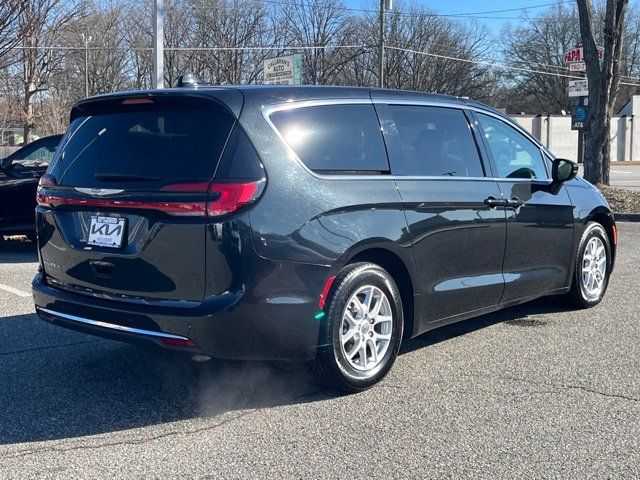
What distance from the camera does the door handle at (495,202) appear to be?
5.26 meters

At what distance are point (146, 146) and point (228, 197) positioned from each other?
2.31ft

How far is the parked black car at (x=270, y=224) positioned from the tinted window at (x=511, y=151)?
0.35 meters

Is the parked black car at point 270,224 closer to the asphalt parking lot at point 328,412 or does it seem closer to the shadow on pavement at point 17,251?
the asphalt parking lot at point 328,412

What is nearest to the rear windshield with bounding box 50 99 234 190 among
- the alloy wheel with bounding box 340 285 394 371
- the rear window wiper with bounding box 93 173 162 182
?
the rear window wiper with bounding box 93 173 162 182

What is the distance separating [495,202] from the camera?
5.32 m

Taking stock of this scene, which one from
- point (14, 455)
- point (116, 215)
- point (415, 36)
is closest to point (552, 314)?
point (116, 215)

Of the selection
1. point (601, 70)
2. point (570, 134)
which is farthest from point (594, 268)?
point (570, 134)

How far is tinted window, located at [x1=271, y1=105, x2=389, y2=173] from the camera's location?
4.21 metres

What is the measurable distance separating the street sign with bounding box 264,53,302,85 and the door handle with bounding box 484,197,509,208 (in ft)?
55.7

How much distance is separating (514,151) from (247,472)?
11.8ft

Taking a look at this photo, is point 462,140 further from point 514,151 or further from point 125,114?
point 125,114

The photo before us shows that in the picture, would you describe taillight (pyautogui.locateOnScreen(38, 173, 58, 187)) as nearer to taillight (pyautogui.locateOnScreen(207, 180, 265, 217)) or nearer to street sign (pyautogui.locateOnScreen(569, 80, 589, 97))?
taillight (pyautogui.locateOnScreen(207, 180, 265, 217))

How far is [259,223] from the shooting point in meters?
3.85

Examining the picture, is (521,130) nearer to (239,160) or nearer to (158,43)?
(239,160)
